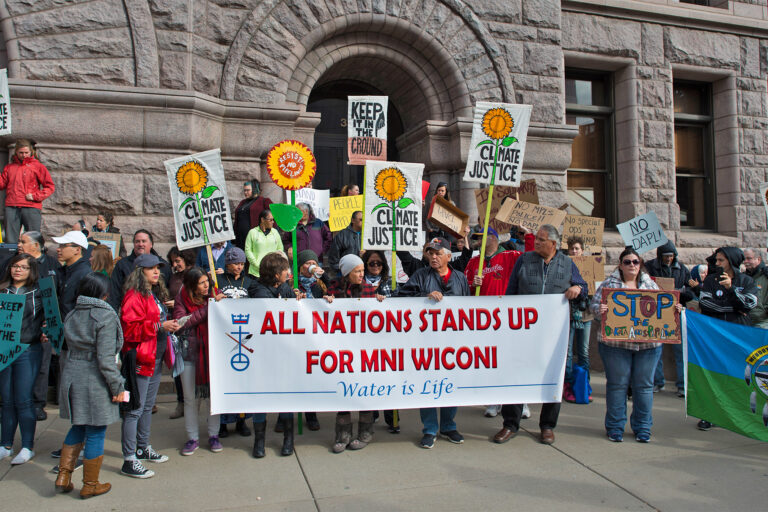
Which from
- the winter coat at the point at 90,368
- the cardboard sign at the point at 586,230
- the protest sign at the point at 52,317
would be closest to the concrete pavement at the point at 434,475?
the winter coat at the point at 90,368

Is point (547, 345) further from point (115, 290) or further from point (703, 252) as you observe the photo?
point (703, 252)

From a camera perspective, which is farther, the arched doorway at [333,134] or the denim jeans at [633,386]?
the arched doorway at [333,134]

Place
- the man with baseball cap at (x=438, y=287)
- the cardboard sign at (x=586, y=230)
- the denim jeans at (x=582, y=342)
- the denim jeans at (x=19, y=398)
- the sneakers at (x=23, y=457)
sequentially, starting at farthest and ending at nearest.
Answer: the cardboard sign at (x=586, y=230)
the denim jeans at (x=582, y=342)
the man with baseball cap at (x=438, y=287)
the denim jeans at (x=19, y=398)
the sneakers at (x=23, y=457)

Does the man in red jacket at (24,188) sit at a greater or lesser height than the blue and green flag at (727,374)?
greater

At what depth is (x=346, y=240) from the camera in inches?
299

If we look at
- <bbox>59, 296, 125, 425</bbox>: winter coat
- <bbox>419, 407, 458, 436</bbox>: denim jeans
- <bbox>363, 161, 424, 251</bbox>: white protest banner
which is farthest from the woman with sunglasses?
<bbox>59, 296, 125, 425</bbox>: winter coat

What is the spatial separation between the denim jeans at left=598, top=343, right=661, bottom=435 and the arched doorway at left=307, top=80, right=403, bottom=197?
21.3 ft

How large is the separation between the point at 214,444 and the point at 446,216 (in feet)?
10.9

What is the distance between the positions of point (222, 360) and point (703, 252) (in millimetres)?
10229

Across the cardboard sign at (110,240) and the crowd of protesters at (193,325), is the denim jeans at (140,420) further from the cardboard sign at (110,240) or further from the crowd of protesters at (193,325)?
the cardboard sign at (110,240)

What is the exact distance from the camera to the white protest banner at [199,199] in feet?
18.1

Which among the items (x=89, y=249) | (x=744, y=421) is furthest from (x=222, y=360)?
(x=744, y=421)

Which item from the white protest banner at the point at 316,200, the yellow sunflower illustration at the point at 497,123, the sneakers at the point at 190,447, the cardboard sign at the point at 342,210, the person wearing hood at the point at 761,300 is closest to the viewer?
the sneakers at the point at 190,447

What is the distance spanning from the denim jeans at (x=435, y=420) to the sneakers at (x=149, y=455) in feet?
7.06
